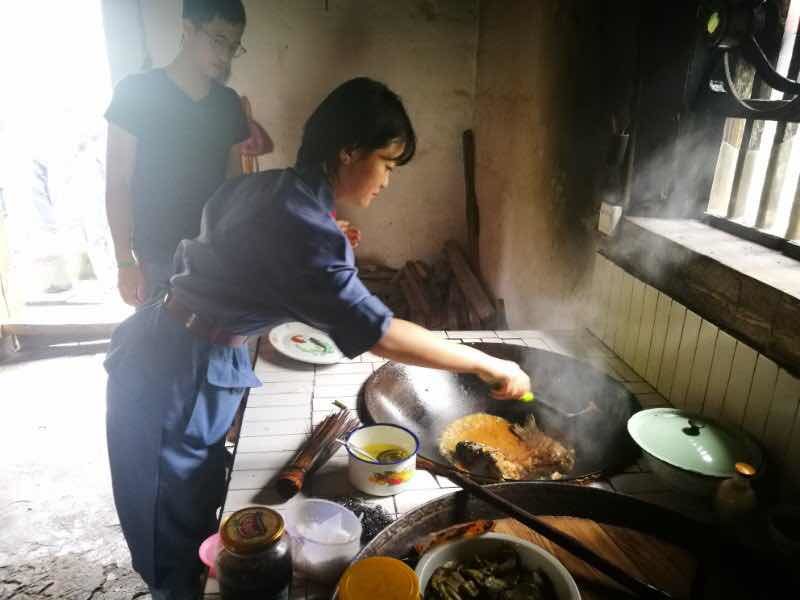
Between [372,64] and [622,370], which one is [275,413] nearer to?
[622,370]

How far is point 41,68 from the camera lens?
5270 millimetres

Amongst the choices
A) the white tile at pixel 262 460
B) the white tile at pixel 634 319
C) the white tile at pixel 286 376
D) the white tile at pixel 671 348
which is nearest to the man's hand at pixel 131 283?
the white tile at pixel 286 376

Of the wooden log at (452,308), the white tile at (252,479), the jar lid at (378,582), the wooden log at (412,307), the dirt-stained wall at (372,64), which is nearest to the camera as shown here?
the jar lid at (378,582)

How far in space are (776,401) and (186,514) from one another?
1722 millimetres

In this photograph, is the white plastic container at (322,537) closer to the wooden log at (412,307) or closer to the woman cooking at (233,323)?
the woman cooking at (233,323)

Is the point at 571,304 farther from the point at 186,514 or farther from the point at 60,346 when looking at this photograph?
the point at 60,346

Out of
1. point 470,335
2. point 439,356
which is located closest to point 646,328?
point 470,335

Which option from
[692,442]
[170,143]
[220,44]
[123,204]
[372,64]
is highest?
[372,64]

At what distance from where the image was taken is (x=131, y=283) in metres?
2.69

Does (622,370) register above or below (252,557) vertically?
below

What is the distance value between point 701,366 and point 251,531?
4.59 ft

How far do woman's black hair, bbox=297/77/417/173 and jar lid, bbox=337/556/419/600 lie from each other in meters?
0.92

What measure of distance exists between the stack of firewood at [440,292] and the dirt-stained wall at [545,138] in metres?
0.20

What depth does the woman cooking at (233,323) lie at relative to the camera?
1.27 metres
